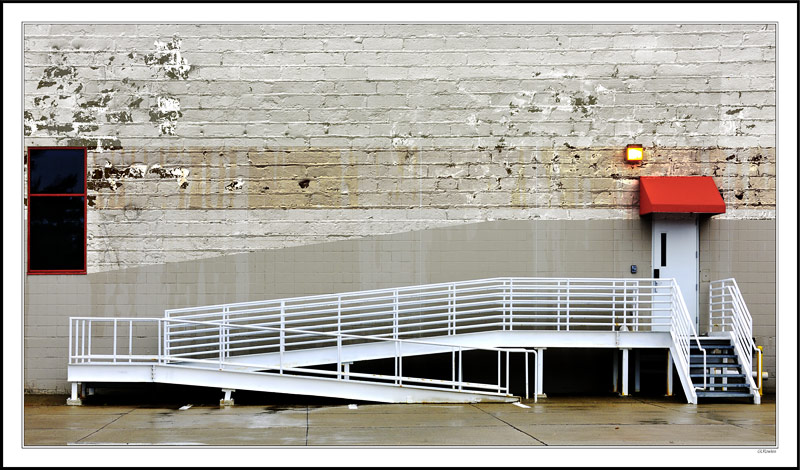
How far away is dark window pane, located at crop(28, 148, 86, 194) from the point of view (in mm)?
16219

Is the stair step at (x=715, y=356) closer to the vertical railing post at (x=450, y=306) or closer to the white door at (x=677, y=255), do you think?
the white door at (x=677, y=255)

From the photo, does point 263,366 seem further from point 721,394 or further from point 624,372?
point 721,394

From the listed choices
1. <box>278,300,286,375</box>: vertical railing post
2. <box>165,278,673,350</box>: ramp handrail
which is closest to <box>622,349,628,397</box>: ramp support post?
<box>165,278,673,350</box>: ramp handrail

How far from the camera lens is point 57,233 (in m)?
16.2

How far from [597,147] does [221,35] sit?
732 centimetres

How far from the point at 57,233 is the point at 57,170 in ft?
3.87

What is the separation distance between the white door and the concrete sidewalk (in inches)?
97.6

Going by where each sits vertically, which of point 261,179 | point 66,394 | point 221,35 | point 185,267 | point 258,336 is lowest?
point 66,394

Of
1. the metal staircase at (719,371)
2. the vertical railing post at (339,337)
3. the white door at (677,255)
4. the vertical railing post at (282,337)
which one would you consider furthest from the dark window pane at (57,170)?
the metal staircase at (719,371)

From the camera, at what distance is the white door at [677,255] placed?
1617 cm

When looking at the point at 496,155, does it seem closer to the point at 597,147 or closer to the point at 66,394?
the point at 597,147

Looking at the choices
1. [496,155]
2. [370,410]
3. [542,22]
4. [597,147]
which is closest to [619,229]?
[597,147]

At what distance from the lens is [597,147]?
16.2 m

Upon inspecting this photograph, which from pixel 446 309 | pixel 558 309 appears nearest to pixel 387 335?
pixel 446 309
